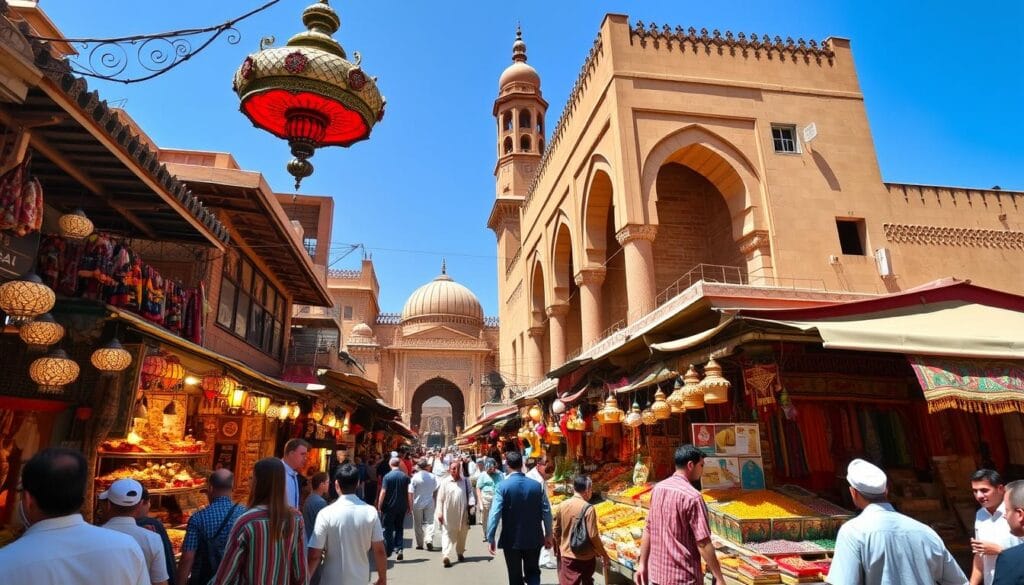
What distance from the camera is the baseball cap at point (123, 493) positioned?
2734 mm

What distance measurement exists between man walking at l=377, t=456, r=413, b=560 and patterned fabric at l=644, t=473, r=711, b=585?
475cm

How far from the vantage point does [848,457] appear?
19.9 feet

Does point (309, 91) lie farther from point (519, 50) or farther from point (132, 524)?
point (519, 50)

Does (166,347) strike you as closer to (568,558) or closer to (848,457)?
(568,558)

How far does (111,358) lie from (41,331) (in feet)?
2.22

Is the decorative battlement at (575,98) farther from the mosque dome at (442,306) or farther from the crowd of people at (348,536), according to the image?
the mosque dome at (442,306)

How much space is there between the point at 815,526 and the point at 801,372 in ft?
5.30

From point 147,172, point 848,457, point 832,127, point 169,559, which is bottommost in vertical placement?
point 169,559

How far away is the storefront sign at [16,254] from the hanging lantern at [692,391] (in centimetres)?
550

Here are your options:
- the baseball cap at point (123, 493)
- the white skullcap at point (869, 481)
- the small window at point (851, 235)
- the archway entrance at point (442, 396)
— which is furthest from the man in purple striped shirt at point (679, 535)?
the archway entrance at point (442, 396)

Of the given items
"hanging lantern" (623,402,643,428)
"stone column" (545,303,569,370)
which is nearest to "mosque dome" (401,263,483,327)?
"stone column" (545,303,569,370)

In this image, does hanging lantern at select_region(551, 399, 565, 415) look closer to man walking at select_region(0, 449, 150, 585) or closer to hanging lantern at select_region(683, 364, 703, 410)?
hanging lantern at select_region(683, 364, 703, 410)

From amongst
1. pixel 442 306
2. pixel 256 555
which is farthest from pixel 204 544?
pixel 442 306

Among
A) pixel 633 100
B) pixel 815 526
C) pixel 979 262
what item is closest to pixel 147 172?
pixel 815 526
